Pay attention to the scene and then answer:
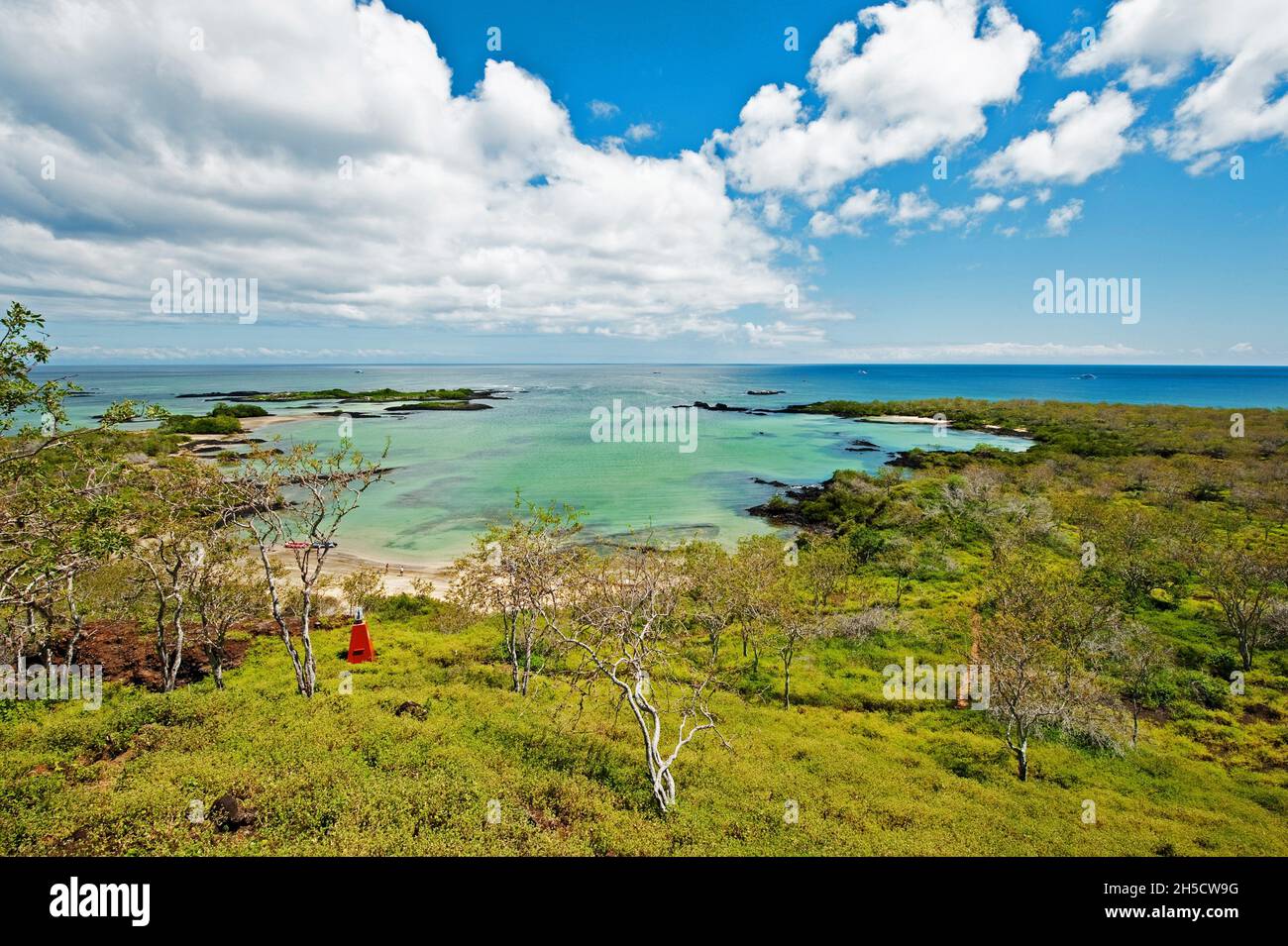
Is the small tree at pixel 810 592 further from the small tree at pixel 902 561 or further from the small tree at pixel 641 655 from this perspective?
the small tree at pixel 641 655

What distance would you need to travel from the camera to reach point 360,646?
83.1 feet

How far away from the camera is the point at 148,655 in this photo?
80.1ft

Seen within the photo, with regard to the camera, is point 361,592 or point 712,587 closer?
point 712,587

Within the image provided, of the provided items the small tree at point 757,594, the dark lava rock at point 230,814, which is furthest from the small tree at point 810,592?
the dark lava rock at point 230,814

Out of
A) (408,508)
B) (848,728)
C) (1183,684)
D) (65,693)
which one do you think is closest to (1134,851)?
(848,728)

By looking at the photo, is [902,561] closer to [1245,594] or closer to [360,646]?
[1245,594]

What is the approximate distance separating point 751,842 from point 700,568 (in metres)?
17.0

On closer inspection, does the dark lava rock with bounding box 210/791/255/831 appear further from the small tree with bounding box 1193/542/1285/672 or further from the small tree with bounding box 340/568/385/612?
the small tree with bounding box 1193/542/1285/672

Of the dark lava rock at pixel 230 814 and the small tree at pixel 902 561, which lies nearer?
the dark lava rock at pixel 230 814

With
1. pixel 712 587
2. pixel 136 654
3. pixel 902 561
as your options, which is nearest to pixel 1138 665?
pixel 902 561

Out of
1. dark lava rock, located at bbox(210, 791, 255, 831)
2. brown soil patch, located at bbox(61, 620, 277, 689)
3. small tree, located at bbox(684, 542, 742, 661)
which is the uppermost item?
small tree, located at bbox(684, 542, 742, 661)

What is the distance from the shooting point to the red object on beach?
82.6 feet

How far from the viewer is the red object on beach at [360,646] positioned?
25.2 meters

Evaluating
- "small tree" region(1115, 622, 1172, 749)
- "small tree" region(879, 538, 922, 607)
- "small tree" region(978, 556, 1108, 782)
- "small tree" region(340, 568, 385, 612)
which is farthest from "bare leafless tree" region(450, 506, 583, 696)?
"small tree" region(879, 538, 922, 607)
